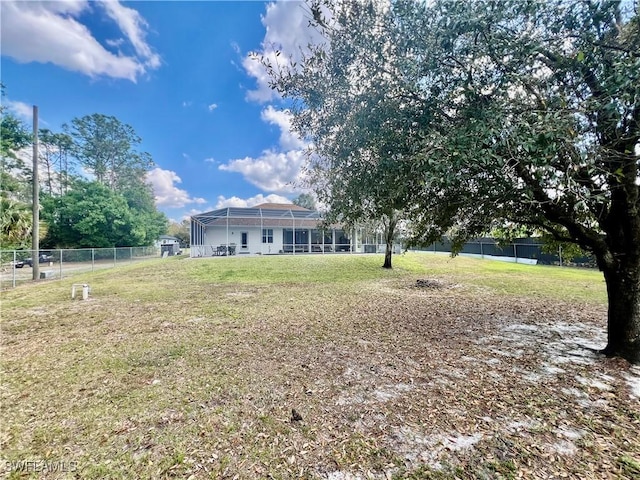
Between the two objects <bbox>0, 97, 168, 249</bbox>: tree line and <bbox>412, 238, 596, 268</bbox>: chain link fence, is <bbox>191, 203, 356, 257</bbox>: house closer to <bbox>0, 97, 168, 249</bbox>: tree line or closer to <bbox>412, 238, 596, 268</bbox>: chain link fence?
<bbox>0, 97, 168, 249</bbox>: tree line

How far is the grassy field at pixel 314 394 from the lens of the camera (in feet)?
7.57

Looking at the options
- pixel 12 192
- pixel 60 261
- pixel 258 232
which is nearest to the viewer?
pixel 60 261

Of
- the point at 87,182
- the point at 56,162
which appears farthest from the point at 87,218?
the point at 56,162

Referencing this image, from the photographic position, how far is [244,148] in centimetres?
2548

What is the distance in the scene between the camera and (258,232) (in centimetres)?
2459

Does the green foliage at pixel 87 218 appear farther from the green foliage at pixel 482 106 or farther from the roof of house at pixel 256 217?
the green foliage at pixel 482 106

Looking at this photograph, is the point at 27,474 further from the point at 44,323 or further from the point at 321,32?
the point at 321,32

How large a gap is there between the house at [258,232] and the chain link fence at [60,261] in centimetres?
510

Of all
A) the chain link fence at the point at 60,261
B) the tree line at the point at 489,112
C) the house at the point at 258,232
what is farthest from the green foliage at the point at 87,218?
the tree line at the point at 489,112

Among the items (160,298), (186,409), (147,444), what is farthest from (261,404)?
(160,298)

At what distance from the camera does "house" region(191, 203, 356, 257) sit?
2292cm

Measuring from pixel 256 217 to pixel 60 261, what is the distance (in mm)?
12741

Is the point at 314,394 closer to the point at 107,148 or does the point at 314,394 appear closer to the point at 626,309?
the point at 626,309

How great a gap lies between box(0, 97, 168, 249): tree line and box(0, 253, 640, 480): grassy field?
16032mm
